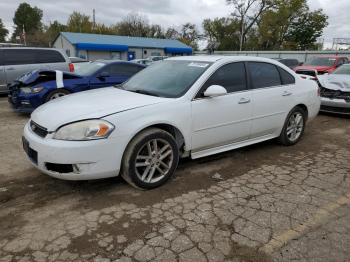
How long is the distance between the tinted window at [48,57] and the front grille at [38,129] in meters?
7.55

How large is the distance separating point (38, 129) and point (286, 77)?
3.90 m

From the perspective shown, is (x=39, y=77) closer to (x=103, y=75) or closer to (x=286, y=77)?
(x=103, y=75)

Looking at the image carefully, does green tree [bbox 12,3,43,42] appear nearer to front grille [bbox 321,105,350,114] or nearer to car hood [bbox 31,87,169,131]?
front grille [bbox 321,105,350,114]

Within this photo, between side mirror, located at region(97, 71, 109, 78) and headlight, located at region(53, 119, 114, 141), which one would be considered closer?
headlight, located at region(53, 119, 114, 141)

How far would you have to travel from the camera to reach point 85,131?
3.20 meters

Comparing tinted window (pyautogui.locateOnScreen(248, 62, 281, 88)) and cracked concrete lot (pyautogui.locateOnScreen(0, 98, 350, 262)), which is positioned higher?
tinted window (pyautogui.locateOnScreen(248, 62, 281, 88))

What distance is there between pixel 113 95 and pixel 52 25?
7589cm

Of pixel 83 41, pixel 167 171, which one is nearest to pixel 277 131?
pixel 167 171

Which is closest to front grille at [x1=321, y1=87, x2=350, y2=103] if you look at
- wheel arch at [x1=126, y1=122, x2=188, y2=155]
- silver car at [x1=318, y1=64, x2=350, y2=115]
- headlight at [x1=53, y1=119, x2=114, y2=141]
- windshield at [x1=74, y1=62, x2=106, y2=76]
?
silver car at [x1=318, y1=64, x2=350, y2=115]

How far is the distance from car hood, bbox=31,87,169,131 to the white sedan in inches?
0.4

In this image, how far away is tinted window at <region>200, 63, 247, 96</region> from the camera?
4.20 metres

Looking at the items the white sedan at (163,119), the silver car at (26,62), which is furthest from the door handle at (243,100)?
the silver car at (26,62)

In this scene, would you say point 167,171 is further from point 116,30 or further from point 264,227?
point 116,30

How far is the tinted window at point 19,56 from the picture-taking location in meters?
10.2
